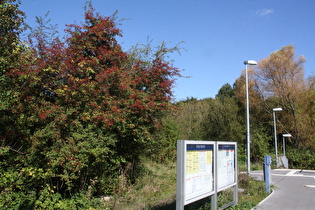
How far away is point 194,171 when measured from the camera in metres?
5.54

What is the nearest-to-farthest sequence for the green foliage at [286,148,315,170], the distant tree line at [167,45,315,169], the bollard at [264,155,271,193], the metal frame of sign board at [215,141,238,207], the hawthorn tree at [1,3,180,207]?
1. the hawthorn tree at [1,3,180,207]
2. the metal frame of sign board at [215,141,238,207]
3. the bollard at [264,155,271,193]
4. the green foliage at [286,148,315,170]
5. the distant tree line at [167,45,315,169]

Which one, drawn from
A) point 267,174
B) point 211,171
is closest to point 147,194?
point 211,171

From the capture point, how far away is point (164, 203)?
26.7ft

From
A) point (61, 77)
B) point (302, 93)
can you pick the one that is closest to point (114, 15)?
point (61, 77)

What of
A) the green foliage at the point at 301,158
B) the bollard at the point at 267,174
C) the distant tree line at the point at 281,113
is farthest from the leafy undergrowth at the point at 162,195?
the green foliage at the point at 301,158

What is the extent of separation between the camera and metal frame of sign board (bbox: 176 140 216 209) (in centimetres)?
510

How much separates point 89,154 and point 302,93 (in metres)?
27.7

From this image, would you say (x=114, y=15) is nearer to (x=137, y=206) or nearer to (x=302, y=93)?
(x=137, y=206)

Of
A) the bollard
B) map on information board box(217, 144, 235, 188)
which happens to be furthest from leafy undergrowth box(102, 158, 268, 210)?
map on information board box(217, 144, 235, 188)

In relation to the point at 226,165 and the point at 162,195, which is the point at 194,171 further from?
the point at 162,195

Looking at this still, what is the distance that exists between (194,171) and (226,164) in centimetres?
214

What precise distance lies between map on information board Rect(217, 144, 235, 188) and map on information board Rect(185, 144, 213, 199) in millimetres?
624

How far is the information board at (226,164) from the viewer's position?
686 centimetres

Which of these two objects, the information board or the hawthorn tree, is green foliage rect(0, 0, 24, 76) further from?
the information board
